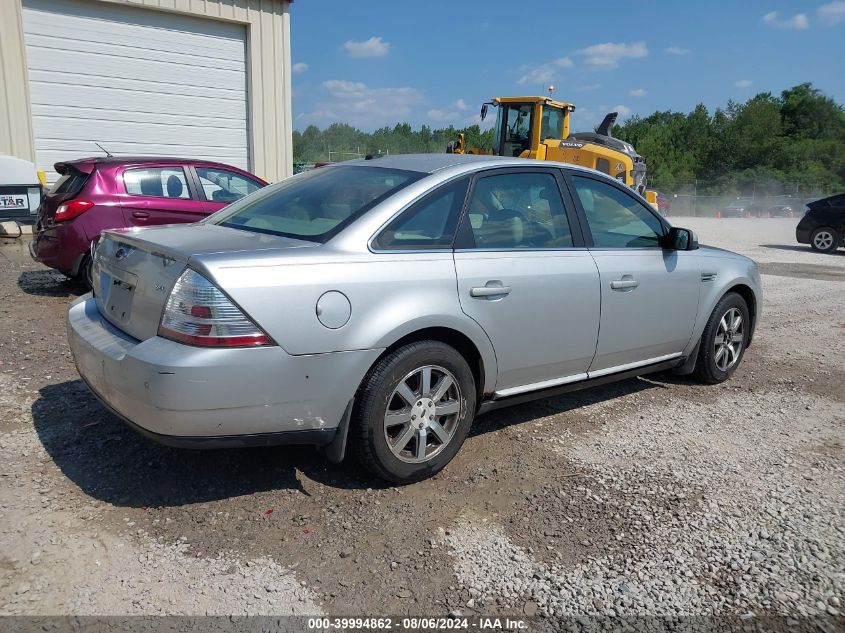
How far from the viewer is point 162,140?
14.0 meters

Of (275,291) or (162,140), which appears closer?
(275,291)

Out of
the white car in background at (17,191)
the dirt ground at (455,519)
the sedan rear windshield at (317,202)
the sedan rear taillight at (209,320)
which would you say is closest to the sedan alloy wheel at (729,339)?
the dirt ground at (455,519)

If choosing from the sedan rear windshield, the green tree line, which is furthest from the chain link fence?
the sedan rear windshield

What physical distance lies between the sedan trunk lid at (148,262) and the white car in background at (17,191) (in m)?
7.53

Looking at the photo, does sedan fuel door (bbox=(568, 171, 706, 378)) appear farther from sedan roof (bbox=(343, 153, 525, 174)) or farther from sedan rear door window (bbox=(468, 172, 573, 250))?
sedan roof (bbox=(343, 153, 525, 174))

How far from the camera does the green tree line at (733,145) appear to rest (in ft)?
169

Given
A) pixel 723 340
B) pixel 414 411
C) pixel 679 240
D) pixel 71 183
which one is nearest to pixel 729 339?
pixel 723 340

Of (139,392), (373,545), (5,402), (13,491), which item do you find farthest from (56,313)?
(373,545)

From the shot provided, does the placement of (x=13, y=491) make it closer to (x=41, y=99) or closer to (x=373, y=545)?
(x=373, y=545)

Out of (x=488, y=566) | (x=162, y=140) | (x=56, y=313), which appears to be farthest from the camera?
(x=162, y=140)

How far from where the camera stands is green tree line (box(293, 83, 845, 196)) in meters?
51.4

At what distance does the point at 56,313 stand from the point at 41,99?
306 inches

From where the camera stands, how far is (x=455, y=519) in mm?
3291

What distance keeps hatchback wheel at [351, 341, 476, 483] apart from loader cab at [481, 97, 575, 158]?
524 inches
